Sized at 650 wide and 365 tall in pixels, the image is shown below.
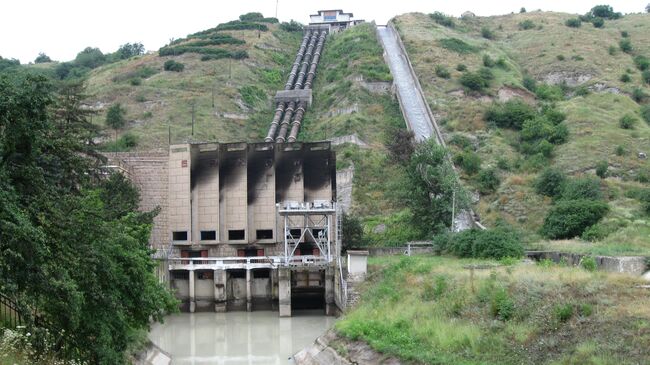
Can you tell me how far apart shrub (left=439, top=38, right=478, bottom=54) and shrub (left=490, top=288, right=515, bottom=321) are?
274 feet

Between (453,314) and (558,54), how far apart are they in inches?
3320

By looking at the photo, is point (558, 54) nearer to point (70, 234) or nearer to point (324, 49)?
point (324, 49)

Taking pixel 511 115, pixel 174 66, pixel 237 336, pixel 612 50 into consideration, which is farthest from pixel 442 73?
pixel 237 336

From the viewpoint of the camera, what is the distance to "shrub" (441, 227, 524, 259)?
38.8m

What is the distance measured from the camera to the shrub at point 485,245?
38.8 meters

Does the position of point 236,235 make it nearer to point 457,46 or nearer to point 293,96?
point 293,96

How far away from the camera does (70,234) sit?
66.1ft

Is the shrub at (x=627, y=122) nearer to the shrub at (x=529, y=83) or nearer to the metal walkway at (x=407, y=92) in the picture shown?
the metal walkway at (x=407, y=92)

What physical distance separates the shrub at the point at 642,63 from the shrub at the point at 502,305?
8165 cm

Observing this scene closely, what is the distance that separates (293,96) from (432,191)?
44120mm

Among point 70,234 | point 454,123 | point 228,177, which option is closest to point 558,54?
point 454,123

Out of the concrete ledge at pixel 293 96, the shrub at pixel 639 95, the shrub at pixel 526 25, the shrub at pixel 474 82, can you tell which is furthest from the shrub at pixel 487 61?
the shrub at pixel 526 25

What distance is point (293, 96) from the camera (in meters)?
94.1

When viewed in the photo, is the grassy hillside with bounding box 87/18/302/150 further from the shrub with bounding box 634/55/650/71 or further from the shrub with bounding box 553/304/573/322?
the shrub with bounding box 553/304/573/322
